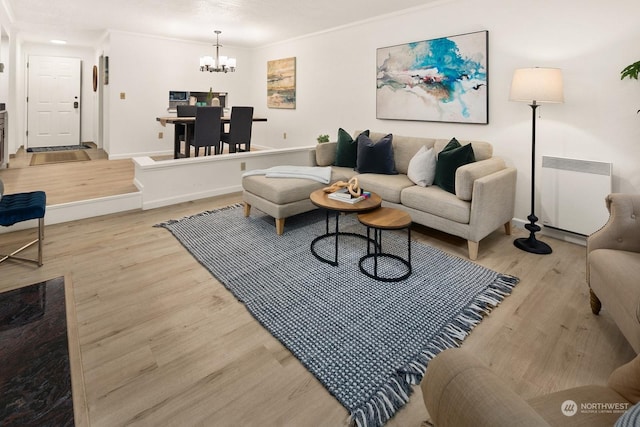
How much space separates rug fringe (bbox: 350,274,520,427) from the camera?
1.37 meters

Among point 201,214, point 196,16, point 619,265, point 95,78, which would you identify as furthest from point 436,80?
point 95,78

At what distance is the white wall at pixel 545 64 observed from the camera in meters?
2.74

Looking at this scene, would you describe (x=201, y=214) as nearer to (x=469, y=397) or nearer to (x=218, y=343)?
(x=218, y=343)

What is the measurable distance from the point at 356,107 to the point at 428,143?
70.6 inches

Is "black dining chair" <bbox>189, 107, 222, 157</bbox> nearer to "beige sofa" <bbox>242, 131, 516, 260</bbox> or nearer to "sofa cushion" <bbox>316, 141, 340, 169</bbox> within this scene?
"sofa cushion" <bbox>316, 141, 340, 169</bbox>

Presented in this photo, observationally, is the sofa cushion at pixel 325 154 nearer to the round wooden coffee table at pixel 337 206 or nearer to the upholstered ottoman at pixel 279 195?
the upholstered ottoman at pixel 279 195

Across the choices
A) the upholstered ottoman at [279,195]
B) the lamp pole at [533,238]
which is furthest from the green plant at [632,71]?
the upholstered ottoman at [279,195]

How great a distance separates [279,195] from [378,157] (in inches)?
48.3

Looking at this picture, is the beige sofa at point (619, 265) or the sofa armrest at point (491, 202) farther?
the sofa armrest at point (491, 202)

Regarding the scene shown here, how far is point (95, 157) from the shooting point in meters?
6.34

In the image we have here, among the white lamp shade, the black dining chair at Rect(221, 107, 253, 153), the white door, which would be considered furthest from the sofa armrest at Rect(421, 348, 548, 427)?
the white door

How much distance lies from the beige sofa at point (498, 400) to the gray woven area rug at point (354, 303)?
66 centimetres

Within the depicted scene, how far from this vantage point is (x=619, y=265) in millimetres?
1656

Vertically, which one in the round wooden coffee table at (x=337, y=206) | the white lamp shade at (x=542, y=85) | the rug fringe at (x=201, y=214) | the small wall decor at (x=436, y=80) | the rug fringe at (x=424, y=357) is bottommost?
the rug fringe at (x=424, y=357)
